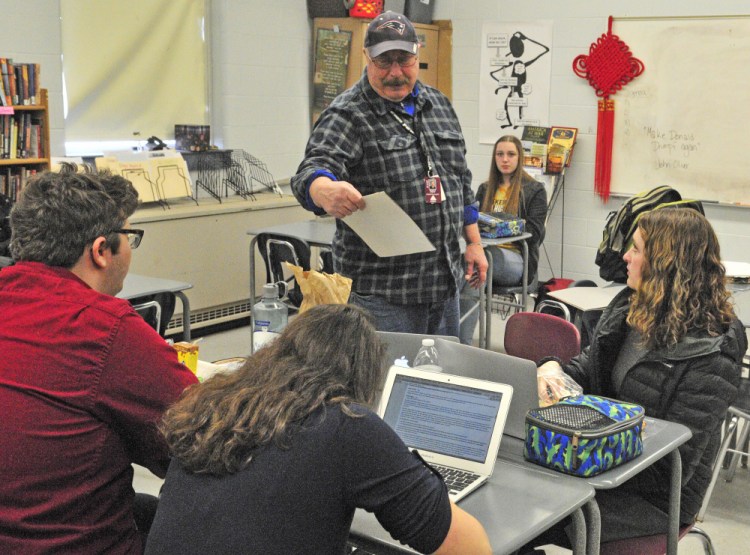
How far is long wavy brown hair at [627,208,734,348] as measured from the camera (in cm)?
221

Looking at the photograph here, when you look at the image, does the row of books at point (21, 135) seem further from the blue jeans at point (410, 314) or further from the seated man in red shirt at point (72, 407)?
the seated man in red shirt at point (72, 407)

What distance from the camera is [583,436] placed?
1.81 meters

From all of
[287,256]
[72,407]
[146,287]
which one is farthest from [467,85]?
[72,407]

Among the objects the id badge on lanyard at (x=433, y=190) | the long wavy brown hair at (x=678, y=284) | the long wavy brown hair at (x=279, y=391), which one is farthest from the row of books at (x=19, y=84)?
the long wavy brown hair at (x=279, y=391)

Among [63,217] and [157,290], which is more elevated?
[63,217]

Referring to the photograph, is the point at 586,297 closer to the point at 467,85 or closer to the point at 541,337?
the point at 541,337

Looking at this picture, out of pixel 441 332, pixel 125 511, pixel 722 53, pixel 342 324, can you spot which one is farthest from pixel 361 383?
pixel 722 53

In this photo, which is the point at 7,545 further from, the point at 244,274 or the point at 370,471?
the point at 244,274

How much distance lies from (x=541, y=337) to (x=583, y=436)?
113 cm

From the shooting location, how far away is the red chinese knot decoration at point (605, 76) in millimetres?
6062

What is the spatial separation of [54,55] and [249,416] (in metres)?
4.44

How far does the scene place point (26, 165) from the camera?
4.84 m

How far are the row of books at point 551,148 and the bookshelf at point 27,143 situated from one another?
3.30m

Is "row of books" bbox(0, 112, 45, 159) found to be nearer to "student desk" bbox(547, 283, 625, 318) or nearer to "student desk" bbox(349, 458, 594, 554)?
"student desk" bbox(547, 283, 625, 318)
